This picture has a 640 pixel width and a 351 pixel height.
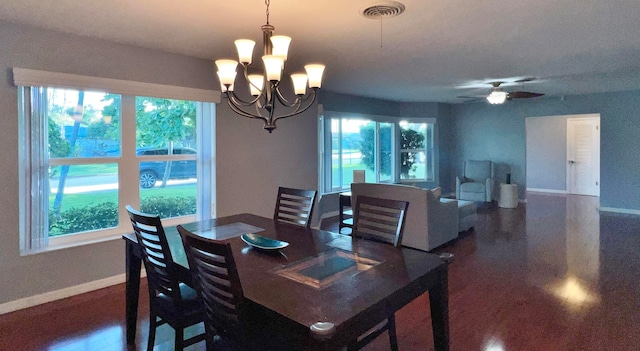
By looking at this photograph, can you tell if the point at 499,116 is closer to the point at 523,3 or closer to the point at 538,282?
the point at 538,282

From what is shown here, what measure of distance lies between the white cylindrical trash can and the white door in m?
2.97

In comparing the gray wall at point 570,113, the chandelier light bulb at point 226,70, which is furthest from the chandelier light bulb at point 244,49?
the gray wall at point 570,113

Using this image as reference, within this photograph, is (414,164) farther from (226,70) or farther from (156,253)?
(156,253)

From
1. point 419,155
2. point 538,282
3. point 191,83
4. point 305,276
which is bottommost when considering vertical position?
point 538,282

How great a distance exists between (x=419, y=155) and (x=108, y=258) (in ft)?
22.9

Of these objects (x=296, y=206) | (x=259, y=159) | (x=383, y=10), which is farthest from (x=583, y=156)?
(x=296, y=206)

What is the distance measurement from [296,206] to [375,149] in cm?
520

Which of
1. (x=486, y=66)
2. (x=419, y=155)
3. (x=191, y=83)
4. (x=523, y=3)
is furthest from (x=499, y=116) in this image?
(x=191, y=83)

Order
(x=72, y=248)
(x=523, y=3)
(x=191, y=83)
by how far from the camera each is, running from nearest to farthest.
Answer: (x=523, y=3)
(x=72, y=248)
(x=191, y=83)

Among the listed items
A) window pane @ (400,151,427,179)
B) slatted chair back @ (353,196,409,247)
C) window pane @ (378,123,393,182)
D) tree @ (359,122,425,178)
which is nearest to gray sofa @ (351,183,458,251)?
slatted chair back @ (353,196,409,247)

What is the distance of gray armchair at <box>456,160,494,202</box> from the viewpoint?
7.97m

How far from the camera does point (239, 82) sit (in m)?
4.31

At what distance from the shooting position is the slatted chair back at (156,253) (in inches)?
72.7

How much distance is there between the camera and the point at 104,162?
349 centimetres
